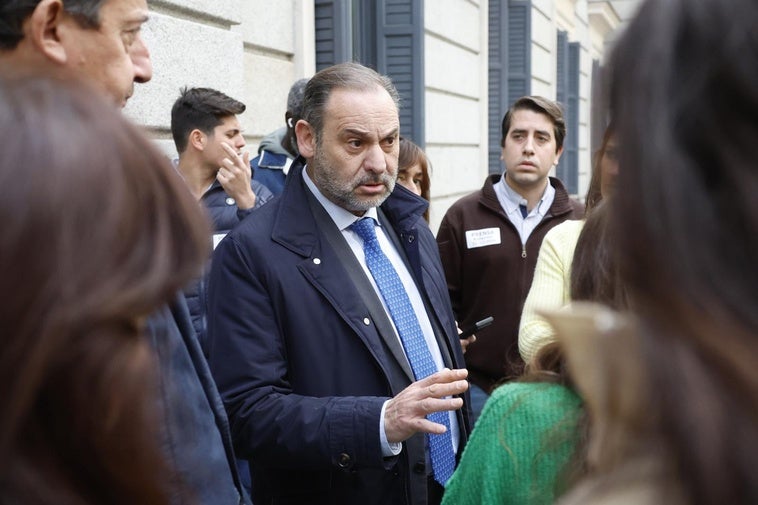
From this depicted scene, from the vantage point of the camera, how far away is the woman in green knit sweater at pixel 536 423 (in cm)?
124

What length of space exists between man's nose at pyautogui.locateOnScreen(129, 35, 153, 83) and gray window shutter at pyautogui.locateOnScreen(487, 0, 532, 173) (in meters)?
9.07

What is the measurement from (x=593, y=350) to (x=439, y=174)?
7.61 meters

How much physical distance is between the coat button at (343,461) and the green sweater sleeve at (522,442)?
2.79ft

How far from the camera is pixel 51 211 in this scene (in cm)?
72

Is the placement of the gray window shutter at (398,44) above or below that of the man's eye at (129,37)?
above

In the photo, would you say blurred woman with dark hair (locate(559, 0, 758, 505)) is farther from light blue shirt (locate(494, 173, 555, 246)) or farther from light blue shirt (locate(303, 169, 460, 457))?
light blue shirt (locate(494, 173, 555, 246))

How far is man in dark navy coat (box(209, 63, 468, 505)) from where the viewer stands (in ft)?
7.16

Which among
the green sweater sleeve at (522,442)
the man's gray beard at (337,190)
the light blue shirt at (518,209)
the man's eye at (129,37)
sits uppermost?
the man's eye at (129,37)

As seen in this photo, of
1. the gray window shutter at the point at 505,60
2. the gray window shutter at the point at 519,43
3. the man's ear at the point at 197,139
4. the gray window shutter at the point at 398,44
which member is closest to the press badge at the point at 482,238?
the man's ear at the point at 197,139

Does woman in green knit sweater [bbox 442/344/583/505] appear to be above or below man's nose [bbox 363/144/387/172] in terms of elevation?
below

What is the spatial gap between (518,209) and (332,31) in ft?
7.68

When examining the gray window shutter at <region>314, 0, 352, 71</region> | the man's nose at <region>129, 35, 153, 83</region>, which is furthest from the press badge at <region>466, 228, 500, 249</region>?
the man's nose at <region>129, 35, 153, 83</region>

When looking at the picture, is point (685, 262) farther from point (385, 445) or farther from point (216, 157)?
point (216, 157)

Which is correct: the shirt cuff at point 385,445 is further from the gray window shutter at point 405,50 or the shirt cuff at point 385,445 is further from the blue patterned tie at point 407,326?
the gray window shutter at point 405,50
